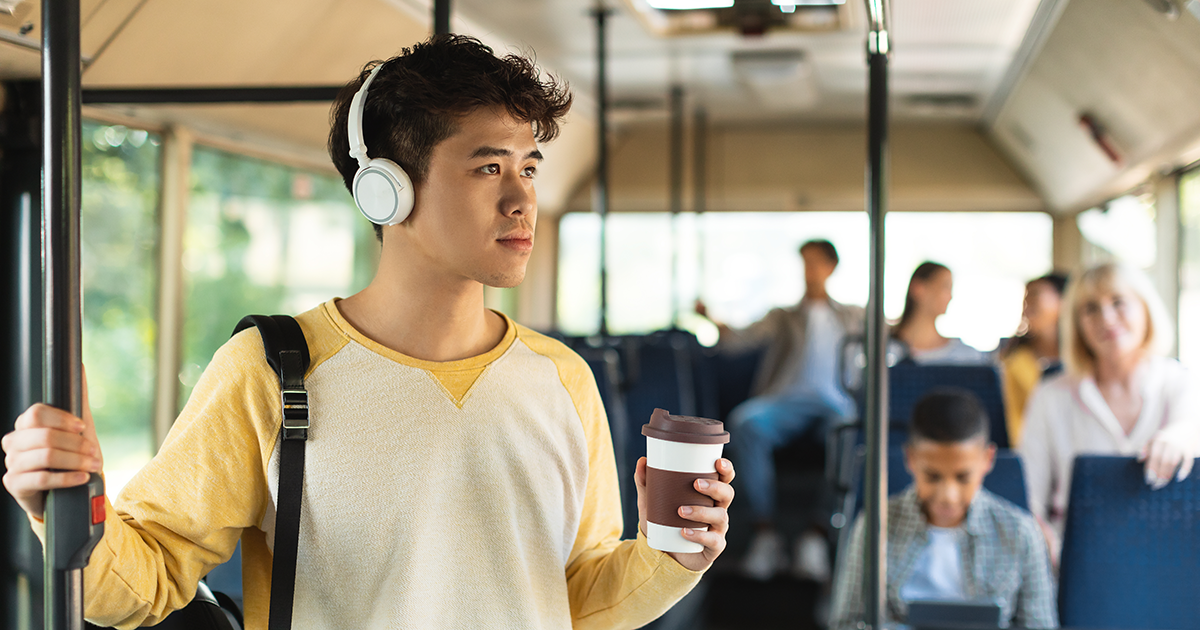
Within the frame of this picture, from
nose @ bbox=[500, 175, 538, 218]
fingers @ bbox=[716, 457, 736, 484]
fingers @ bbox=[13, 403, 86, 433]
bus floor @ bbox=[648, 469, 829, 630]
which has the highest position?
nose @ bbox=[500, 175, 538, 218]

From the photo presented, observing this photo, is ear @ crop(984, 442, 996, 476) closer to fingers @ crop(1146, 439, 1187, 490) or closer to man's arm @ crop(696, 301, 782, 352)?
fingers @ crop(1146, 439, 1187, 490)

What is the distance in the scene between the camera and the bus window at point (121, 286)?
3.15 m

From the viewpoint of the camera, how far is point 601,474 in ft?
4.19

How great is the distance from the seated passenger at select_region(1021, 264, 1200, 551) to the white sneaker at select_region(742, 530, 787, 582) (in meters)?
2.05

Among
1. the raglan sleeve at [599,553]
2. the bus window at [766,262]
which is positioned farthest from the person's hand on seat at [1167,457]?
the bus window at [766,262]

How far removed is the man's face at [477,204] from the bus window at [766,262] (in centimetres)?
653

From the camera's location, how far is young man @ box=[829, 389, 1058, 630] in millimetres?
2480

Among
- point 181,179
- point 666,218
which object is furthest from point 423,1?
point 666,218

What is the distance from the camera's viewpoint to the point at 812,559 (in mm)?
5055

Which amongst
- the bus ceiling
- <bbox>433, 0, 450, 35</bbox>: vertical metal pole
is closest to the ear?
the bus ceiling

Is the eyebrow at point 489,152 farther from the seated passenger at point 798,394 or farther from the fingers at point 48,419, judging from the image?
the seated passenger at point 798,394

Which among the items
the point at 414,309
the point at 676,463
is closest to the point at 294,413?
the point at 414,309

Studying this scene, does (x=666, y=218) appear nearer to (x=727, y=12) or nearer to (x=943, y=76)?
(x=943, y=76)

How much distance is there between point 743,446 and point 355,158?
436 cm
